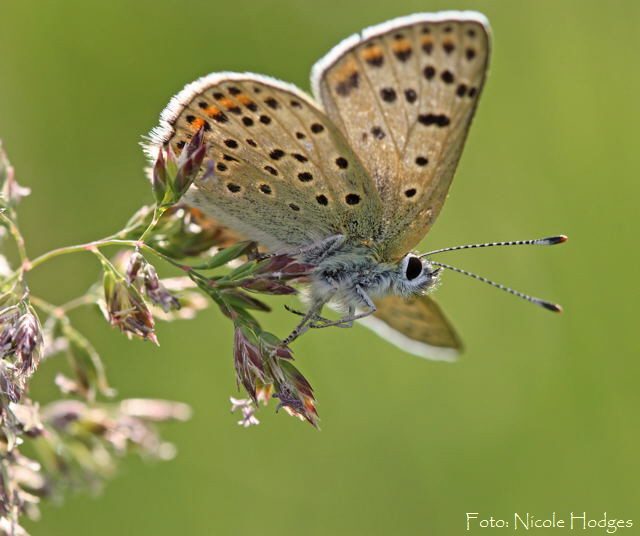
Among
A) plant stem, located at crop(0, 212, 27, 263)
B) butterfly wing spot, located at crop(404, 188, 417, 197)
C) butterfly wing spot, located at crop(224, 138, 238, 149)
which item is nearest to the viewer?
plant stem, located at crop(0, 212, 27, 263)

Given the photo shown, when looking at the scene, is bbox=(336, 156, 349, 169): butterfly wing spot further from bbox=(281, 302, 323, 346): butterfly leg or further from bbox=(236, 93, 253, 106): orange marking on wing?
bbox=(281, 302, 323, 346): butterfly leg

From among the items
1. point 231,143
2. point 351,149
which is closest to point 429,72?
point 351,149

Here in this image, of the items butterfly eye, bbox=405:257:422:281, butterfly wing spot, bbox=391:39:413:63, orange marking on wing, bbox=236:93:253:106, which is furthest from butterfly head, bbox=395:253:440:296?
orange marking on wing, bbox=236:93:253:106

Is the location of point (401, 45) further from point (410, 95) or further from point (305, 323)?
point (305, 323)

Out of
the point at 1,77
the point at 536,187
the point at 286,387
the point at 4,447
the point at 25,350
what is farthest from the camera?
the point at 536,187

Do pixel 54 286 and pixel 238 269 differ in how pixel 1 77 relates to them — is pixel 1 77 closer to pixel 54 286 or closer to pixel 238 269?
pixel 54 286

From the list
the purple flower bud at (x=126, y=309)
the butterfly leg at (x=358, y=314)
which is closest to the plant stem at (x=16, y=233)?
the purple flower bud at (x=126, y=309)

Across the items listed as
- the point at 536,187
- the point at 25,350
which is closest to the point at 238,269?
the point at 25,350
